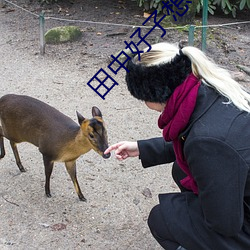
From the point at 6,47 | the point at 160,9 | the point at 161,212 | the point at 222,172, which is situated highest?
the point at 222,172

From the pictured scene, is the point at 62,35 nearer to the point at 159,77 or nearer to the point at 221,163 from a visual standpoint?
the point at 159,77

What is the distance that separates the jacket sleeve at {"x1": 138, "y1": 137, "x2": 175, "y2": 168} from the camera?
2.64 meters

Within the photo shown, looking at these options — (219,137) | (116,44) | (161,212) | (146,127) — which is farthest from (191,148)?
(116,44)

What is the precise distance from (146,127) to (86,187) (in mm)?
→ 1041

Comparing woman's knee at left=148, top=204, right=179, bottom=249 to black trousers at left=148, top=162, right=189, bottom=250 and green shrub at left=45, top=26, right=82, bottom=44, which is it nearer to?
black trousers at left=148, top=162, right=189, bottom=250

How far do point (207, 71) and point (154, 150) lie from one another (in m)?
0.78

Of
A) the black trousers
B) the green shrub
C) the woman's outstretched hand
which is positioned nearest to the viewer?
the black trousers

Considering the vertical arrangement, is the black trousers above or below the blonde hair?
below

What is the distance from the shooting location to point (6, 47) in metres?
6.29

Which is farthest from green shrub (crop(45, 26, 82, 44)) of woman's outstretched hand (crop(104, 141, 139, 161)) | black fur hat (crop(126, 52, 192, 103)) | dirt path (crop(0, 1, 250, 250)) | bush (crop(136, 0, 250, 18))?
black fur hat (crop(126, 52, 192, 103))

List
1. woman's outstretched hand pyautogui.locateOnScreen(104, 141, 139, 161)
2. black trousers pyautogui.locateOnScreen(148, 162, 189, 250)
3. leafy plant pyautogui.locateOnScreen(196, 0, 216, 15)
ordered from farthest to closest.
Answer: leafy plant pyautogui.locateOnScreen(196, 0, 216, 15) → woman's outstretched hand pyautogui.locateOnScreen(104, 141, 139, 161) → black trousers pyautogui.locateOnScreen(148, 162, 189, 250)

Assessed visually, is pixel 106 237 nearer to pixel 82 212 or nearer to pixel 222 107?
pixel 82 212

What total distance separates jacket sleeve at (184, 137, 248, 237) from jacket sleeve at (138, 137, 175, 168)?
2.11 feet

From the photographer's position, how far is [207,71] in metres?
1.97
